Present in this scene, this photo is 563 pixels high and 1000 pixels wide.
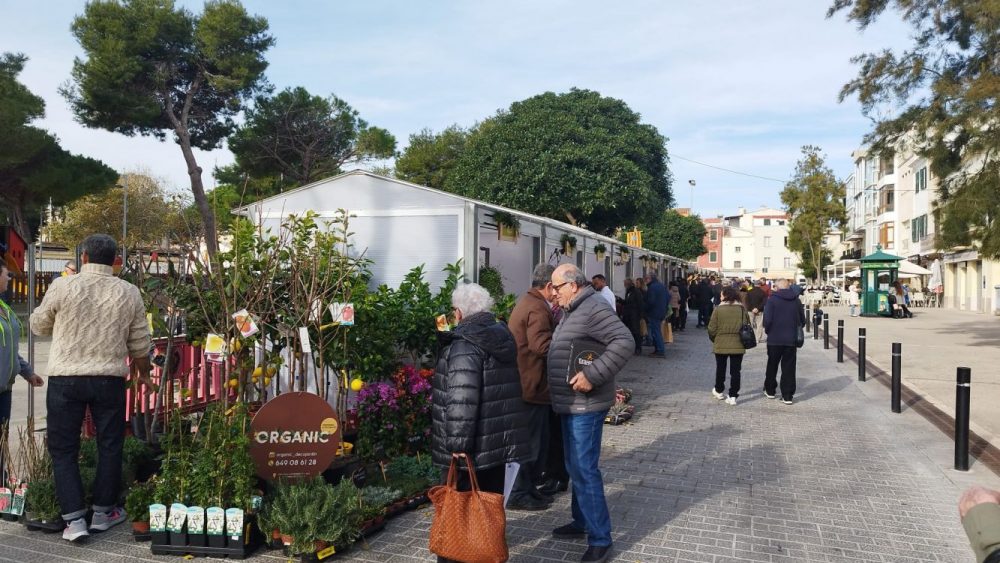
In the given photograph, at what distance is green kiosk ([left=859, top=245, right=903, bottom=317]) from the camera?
28744 mm

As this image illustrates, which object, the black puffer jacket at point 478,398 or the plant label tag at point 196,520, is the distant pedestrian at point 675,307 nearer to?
the black puffer jacket at point 478,398

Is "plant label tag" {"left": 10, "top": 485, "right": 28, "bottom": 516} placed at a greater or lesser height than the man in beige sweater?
lesser

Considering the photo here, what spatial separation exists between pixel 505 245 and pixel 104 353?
5768 mm

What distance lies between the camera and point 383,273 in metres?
8.30

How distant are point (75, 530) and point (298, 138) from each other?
90.2ft

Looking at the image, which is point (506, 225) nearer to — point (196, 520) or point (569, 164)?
point (196, 520)

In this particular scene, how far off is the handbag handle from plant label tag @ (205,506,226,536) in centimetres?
149

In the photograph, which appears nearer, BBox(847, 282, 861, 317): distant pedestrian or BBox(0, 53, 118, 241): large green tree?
BBox(0, 53, 118, 241): large green tree

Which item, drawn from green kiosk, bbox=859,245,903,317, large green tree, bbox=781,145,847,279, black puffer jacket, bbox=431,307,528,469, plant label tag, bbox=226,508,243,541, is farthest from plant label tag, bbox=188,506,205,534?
large green tree, bbox=781,145,847,279

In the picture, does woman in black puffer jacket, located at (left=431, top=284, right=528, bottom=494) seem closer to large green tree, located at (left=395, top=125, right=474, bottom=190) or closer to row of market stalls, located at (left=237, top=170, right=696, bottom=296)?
row of market stalls, located at (left=237, top=170, right=696, bottom=296)

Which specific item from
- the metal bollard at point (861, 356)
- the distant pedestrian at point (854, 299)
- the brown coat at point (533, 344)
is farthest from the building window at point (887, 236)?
the brown coat at point (533, 344)


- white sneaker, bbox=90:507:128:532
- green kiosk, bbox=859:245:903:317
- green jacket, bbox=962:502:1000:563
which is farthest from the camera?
green kiosk, bbox=859:245:903:317

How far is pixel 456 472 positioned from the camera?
3641 millimetres

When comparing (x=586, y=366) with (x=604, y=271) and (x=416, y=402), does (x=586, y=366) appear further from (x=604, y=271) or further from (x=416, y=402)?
(x=604, y=271)
